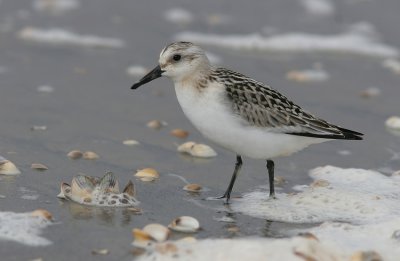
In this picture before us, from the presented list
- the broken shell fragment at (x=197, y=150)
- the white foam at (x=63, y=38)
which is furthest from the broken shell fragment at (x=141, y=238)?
the white foam at (x=63, y=38)

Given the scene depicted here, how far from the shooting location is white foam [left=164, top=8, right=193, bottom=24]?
1091 centimetres

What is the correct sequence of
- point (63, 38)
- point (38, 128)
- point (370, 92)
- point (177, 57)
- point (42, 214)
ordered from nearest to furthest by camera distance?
1. point (42, 214)
2. point (177, 57)
3. point (38, 128)
4. point (370, 92)
5. point (63, 38)

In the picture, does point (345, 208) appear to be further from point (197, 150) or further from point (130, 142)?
point (130, 142)

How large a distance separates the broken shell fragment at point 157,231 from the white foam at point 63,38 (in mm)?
5443

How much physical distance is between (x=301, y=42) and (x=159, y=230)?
249 inches

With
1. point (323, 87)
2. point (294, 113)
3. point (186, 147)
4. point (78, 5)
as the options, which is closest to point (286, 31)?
point (323, 87)

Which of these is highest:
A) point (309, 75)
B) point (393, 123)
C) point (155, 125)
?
point (309, 75)

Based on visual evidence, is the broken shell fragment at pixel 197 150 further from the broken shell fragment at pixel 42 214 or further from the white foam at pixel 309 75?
the white foam at pixel 309 75

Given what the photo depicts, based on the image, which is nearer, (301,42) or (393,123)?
(393,123)

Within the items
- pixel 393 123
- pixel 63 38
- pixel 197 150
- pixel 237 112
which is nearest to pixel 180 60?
pixel 237 112

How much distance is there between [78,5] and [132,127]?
457 cm

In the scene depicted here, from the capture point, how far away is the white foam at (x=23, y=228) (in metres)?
4.49

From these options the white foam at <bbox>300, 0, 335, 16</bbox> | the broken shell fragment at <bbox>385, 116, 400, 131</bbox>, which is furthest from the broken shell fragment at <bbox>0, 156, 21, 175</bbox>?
the white foam at <bbox>300, 0, 335, 16</bbox>

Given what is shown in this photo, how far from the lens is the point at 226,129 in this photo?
537 centimetres
